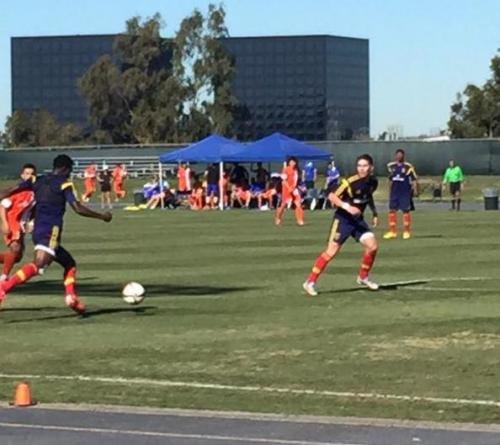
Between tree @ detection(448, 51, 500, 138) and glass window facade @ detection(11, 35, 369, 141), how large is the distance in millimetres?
51914

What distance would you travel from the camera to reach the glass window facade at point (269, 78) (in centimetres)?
14512

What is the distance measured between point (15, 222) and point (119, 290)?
168 centimetres

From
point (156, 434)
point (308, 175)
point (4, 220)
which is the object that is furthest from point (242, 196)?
point (156, 434)

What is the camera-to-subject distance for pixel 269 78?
147750 mm

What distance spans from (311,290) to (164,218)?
23384 millimetres

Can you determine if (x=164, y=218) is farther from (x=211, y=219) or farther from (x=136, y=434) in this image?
(x=136, y=434)

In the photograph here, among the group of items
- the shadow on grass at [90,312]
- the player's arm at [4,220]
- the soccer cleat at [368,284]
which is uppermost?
the player's arm at [4,220]

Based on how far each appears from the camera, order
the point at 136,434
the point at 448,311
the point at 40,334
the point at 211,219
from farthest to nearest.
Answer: the point at 211,219 < the point at 448,311 < the point at 40,334 < the point at 136,434

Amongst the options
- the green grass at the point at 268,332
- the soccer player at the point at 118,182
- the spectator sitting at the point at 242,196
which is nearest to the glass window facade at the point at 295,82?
the soccer player at the point at 118,182

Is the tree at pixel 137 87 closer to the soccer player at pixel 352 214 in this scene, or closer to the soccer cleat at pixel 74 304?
the soccer player at pixel 352 214

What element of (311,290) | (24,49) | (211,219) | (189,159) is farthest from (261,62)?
(311,290)

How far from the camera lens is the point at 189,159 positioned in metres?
49.1

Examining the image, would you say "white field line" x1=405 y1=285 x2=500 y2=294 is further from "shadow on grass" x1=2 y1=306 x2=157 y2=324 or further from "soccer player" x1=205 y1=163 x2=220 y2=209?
"soccer player" x1=205 y1=163 x2=220 y2=209

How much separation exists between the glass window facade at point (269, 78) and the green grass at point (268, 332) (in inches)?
4729
